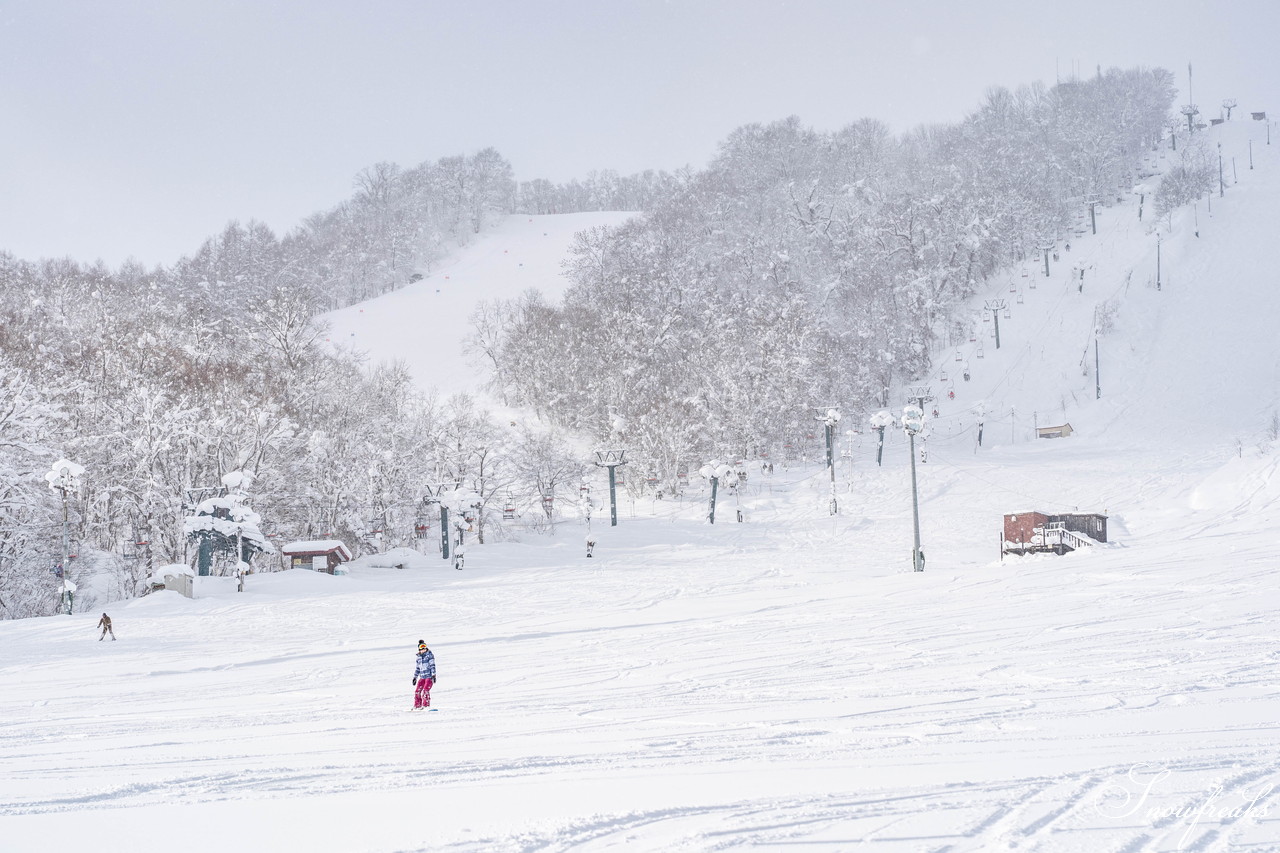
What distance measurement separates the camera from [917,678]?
40.6 ft

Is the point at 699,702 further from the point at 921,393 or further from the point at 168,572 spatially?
the point at 921,393

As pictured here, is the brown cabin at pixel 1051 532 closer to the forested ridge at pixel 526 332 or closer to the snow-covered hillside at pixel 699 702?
the snow-covered hillside at pixel 699 702

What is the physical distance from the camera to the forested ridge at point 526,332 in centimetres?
3797

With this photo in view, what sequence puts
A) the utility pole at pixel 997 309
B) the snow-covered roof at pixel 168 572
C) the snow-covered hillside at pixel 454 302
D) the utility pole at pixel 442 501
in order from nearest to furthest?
the snow-covered roof at pixel 168 572, the utility pole at pixel 442 501, the utility pole at pixel 997 309, the snow-covered hillside at pixel 454 302

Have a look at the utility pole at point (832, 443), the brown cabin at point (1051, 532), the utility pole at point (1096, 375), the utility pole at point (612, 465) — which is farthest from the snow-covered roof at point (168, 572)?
the utility pole at point (1096, 375)

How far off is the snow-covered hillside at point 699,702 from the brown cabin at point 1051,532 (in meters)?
1.94

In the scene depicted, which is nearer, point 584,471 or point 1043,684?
point 1043,684

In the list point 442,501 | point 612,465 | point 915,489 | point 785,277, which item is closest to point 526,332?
point 785,277

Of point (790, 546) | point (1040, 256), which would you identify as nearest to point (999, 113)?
point (1040, 256)

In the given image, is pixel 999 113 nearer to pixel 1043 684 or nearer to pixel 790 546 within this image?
pixel 790 546

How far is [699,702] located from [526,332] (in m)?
59.7

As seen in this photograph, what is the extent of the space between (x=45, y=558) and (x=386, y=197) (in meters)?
99.6

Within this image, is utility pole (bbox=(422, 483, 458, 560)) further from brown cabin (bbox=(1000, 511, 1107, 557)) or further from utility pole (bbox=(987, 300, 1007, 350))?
utility pole (bbox=(987, 300, 1007, 350))

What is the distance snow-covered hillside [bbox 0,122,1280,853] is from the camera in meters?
7.06
